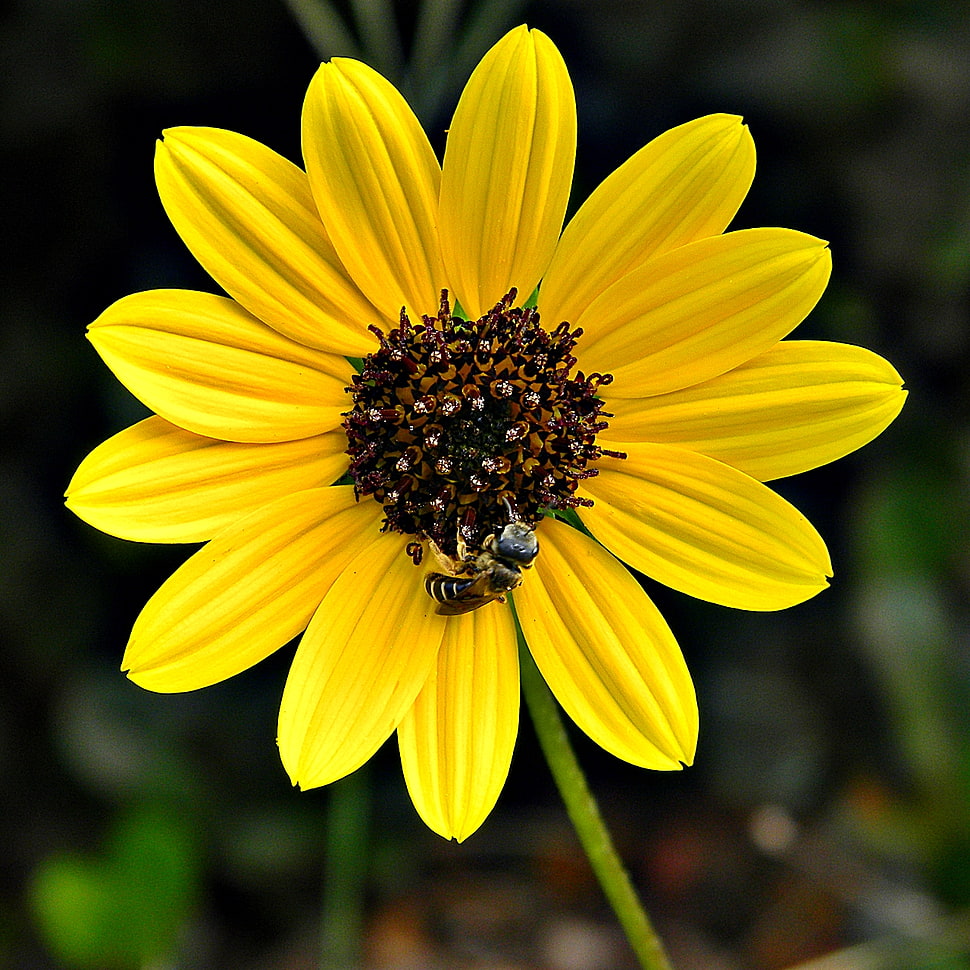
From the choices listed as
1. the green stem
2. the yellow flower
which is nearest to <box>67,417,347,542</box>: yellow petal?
the yellow flower

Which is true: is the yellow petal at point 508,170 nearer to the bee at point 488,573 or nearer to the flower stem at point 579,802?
the bee at point 488,573

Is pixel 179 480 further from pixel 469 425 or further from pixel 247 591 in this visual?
pixel 469 425

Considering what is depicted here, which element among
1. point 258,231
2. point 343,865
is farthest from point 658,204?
point 343,865

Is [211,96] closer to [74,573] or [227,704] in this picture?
[74,573]

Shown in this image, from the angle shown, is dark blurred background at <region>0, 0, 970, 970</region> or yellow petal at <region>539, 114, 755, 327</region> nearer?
yellow petal at <region>539, 114, 755, 327</region>

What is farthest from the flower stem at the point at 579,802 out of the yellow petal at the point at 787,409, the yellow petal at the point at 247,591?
the yellow petal at the point at 787,409

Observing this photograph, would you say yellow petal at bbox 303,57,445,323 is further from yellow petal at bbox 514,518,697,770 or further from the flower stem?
the flower stem
